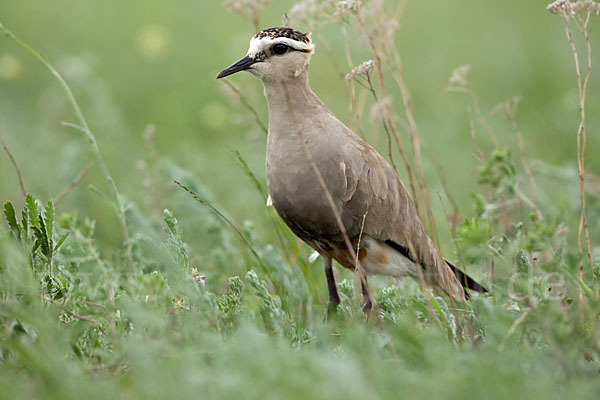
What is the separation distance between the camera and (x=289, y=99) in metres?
3.31

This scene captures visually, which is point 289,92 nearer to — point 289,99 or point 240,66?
point 289,99

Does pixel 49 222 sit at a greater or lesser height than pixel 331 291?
greater

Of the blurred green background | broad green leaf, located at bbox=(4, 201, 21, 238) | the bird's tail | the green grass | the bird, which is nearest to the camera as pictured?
the green grass

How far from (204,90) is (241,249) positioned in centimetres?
361

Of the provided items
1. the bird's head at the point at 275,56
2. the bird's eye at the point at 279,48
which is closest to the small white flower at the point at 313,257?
the bird's head at the point at 275,56

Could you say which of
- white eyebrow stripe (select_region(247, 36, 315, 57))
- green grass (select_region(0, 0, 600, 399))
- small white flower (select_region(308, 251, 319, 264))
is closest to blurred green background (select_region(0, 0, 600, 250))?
green grass (select_region(0, 0, 600, 399))

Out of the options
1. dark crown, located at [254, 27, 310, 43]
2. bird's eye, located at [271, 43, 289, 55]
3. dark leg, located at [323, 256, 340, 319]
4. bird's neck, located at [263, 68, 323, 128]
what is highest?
dark crown, located at [254, 27, 310, 43]

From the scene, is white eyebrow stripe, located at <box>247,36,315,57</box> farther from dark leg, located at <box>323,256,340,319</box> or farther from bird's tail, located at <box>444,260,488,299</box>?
bird's tail, located at <box>444,260,488,299</box>

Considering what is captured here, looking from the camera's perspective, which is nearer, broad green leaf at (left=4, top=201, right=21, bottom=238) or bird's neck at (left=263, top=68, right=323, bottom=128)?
broad green leaf at (left=4, top=201, right=21, bottom=238)

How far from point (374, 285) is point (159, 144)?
3271 mm

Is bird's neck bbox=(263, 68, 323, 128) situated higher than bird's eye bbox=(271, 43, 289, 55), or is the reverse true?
bird's eye bbox=(271, 43, 289, 55)

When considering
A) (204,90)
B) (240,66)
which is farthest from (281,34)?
(204,90)

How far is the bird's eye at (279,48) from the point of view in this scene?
3377 mm

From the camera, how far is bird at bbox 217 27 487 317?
10.5ft
